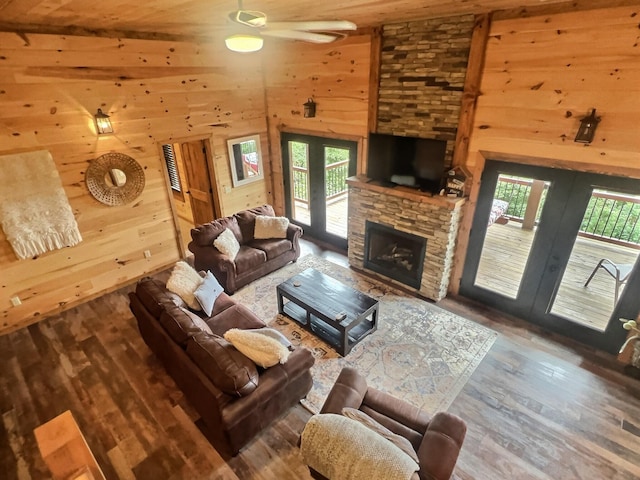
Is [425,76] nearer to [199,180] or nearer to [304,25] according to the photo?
[304,25]

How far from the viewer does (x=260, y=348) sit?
2924 millimetres

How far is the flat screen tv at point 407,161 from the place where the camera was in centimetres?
455

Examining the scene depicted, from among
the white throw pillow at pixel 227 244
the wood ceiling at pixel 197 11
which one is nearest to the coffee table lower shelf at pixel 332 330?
the white throw pillow at pixel 227 244

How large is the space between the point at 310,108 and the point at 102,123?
10.1 ft

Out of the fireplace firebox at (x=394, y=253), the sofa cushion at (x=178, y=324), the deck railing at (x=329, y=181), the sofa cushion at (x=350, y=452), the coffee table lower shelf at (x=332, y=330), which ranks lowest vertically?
the coffee table lower shelf at (x=332, y=330)

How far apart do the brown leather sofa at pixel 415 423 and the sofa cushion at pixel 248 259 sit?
2.76 meters

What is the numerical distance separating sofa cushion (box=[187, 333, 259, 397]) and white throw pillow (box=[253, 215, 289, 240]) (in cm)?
289

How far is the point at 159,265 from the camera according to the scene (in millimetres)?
5957

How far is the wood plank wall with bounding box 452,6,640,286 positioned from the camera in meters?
3.21

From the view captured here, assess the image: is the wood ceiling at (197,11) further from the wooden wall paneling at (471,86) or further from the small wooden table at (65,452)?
the small wooden table at (65,452)

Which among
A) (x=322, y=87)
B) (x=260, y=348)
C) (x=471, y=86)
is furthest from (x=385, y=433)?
(x=322, y=87)

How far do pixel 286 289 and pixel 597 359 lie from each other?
380cm

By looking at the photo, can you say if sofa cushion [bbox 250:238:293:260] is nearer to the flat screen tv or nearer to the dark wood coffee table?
the dark wood coffee table

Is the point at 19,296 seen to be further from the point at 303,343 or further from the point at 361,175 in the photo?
the point at 361,175
